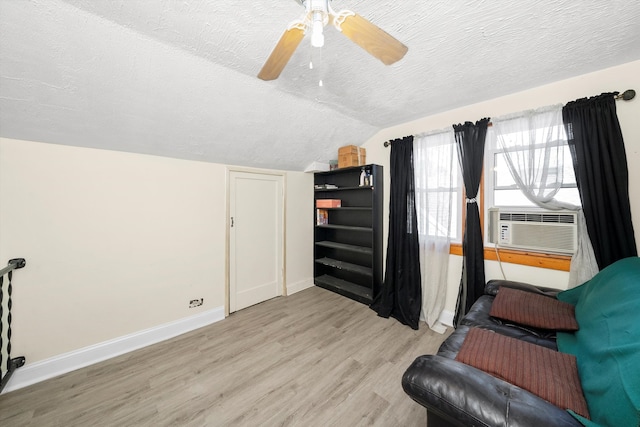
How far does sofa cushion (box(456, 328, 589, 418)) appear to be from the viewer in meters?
0.90

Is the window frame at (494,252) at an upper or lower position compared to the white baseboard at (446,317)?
upper

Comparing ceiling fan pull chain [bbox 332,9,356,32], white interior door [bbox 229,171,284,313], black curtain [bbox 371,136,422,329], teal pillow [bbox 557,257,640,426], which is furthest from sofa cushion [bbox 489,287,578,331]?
white interior door [bbox 229,171,284,313]

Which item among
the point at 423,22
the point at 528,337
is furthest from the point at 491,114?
the point at 528,337

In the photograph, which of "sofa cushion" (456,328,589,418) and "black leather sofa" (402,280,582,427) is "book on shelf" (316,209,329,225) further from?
"black leather sofa" (402,280,582,427)

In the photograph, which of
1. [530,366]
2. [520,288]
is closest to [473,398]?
[530,366]

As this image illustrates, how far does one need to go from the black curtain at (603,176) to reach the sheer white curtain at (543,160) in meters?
0.07

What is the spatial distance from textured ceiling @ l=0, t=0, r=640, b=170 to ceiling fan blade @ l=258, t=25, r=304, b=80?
29 centimetres

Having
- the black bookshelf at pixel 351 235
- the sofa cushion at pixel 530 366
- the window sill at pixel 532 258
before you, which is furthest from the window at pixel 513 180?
the sofa cushion at pixel 530 366

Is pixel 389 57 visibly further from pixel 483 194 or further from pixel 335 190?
pixel 335 190

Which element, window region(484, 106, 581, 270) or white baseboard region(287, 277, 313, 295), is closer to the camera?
window region(484, 106, 581, 270)

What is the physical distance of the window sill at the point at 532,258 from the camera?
187cm

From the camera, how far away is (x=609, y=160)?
1630mm

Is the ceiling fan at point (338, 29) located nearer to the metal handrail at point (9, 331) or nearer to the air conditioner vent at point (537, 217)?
the air conditioner vent at point (537, 217)

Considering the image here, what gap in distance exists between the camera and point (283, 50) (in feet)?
3.54
